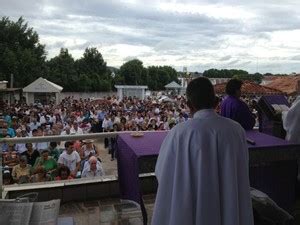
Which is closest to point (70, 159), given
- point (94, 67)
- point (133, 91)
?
point (133, 91)

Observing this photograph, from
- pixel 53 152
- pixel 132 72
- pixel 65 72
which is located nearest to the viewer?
pixel 53 152

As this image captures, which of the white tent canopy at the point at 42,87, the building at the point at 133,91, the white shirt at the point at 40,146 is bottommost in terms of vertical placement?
the building at the point at 133,91

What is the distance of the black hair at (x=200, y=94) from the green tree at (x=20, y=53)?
36180 millimetres

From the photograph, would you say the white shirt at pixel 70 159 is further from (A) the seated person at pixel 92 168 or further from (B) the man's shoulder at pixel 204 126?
(B) the man's shoulder at pixel 204 126

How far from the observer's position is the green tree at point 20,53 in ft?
122

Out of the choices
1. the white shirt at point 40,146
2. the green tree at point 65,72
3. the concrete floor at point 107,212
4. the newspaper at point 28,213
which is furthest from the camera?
the green tree at point 65,72

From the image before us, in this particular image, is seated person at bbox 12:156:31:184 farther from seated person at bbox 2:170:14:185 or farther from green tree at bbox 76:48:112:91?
green tree at bbox 76:48:112:91

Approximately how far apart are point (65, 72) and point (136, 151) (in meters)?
44.5

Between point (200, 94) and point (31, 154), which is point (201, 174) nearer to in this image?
point (200, 94)

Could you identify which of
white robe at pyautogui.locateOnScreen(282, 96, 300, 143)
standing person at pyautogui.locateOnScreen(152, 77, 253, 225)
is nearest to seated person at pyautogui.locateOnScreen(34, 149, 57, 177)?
white robe at pyautogui.locateOnScreen(282, 96, 300, 143)

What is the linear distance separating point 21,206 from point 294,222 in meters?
2.66

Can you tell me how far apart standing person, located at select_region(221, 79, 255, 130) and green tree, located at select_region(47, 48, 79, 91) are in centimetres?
4177

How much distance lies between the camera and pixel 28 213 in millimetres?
2762

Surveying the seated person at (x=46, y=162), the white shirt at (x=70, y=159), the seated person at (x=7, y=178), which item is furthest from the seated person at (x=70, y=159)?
the seated person at (x=7, y=178)
